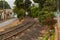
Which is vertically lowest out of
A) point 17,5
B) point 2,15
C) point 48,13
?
point 2,15

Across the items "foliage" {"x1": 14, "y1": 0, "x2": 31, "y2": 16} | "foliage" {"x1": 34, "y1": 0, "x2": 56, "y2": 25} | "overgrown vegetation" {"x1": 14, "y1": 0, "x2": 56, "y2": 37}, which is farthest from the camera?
"foliage" {"x1": 14, "y1": 0, "x2": 31, "y2": 16}

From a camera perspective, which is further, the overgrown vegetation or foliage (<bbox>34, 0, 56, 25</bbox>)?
the overgrown vegetation

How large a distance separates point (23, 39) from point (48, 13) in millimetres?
9346

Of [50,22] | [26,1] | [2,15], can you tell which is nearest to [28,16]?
[26,1]

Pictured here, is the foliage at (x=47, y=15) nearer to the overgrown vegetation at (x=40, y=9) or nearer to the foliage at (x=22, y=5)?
the overgrown vegetation at (x=40, y=9)

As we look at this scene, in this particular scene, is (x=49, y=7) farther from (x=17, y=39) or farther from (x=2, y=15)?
(x=2, y=15)

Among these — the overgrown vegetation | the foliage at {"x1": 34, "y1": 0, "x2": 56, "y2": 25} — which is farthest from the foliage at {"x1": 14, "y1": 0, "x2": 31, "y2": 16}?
the foliage at {"x1": 34, "y1": 0, "x2": 56, "y2": 25}

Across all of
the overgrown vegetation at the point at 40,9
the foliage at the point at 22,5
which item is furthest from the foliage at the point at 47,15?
the foliage at the point at 22,5

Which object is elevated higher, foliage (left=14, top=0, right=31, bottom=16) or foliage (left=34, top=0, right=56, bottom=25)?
foliage (left=34, top=0, right=56, bottom=25)

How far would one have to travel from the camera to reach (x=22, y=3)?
5656 cm

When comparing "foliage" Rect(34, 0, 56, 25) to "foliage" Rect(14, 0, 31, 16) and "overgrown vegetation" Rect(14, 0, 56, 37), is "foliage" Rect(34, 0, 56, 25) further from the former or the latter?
"foliage" Rect(14, 0, 31, 16)

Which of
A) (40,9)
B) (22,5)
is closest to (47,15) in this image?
(40,9)

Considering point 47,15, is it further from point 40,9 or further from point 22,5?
point 22,5

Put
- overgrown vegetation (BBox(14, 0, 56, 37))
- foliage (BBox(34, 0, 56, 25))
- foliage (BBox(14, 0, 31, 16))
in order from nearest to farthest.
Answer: foliage (BBox(34, 0, 56, 25)) < overgrown vegetation (BBox(14, 0, 56, 37)) < foliage (BBox(14, 0, 31, 16))
